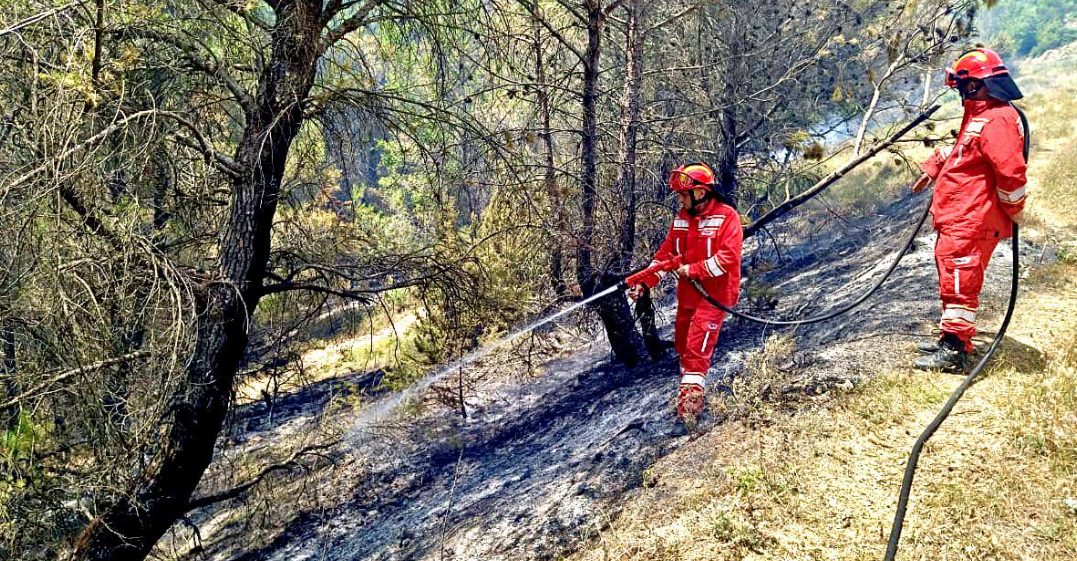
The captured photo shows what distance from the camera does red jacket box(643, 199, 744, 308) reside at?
4312 mm

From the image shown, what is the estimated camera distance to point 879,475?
3.29 m

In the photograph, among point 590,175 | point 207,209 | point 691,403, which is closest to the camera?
point 691,403

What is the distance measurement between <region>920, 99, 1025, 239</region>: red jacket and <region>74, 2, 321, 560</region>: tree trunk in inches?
173

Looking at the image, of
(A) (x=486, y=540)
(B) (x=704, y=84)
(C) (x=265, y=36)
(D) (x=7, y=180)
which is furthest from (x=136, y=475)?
(B) (x=704, y=84)

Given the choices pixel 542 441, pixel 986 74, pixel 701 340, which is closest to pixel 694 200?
pixel 701 340

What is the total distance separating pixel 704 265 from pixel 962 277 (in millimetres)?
1645

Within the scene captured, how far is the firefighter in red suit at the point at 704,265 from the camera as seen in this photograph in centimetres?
434

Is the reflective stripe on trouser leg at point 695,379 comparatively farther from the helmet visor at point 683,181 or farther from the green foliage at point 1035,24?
the green foliage at point 1035,24

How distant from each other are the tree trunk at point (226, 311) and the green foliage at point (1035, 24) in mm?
69765

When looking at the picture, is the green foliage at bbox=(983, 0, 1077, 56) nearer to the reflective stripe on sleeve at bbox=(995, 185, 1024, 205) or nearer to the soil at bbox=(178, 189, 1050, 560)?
the soil at bbox=(178, 189, 1050, 560)

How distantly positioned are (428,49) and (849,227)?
1067cm

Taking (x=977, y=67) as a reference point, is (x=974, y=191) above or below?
below

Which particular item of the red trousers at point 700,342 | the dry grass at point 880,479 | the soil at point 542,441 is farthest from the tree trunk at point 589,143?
the dry grass at point 880,479

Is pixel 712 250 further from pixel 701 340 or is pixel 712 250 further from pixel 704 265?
pixel 701 340
